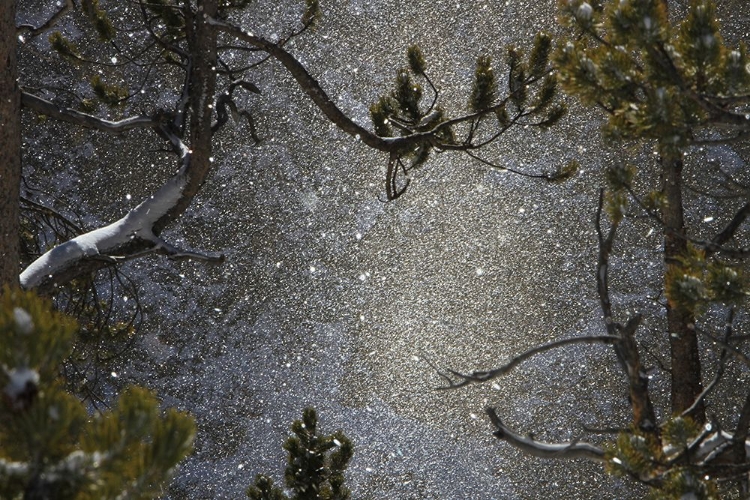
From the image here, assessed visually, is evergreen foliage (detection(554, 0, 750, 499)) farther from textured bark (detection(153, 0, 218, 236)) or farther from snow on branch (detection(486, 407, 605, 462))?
textured bark (detection(153, 0, 218, 236))

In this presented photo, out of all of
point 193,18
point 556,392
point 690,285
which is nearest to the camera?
point 690,285

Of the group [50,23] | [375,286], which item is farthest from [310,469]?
[375,286]

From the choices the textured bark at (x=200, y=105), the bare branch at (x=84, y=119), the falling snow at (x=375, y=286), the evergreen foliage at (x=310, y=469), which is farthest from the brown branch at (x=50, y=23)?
the falling snow at (x=375, y=286)

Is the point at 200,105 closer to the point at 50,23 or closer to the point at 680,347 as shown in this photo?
the point at 50,23

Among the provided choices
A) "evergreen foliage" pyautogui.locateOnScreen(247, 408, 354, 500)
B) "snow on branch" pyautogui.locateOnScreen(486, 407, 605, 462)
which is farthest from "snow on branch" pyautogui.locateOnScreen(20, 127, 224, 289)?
"snow on branch" pyautogui.locateOnScreen(486, 407, 605, 462)

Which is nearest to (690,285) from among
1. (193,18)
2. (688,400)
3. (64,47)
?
(688,400)

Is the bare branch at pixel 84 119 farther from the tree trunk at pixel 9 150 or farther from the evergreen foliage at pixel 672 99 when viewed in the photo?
the evergreen foliage at pixel 672 99

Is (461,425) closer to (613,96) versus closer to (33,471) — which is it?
(613,96)
